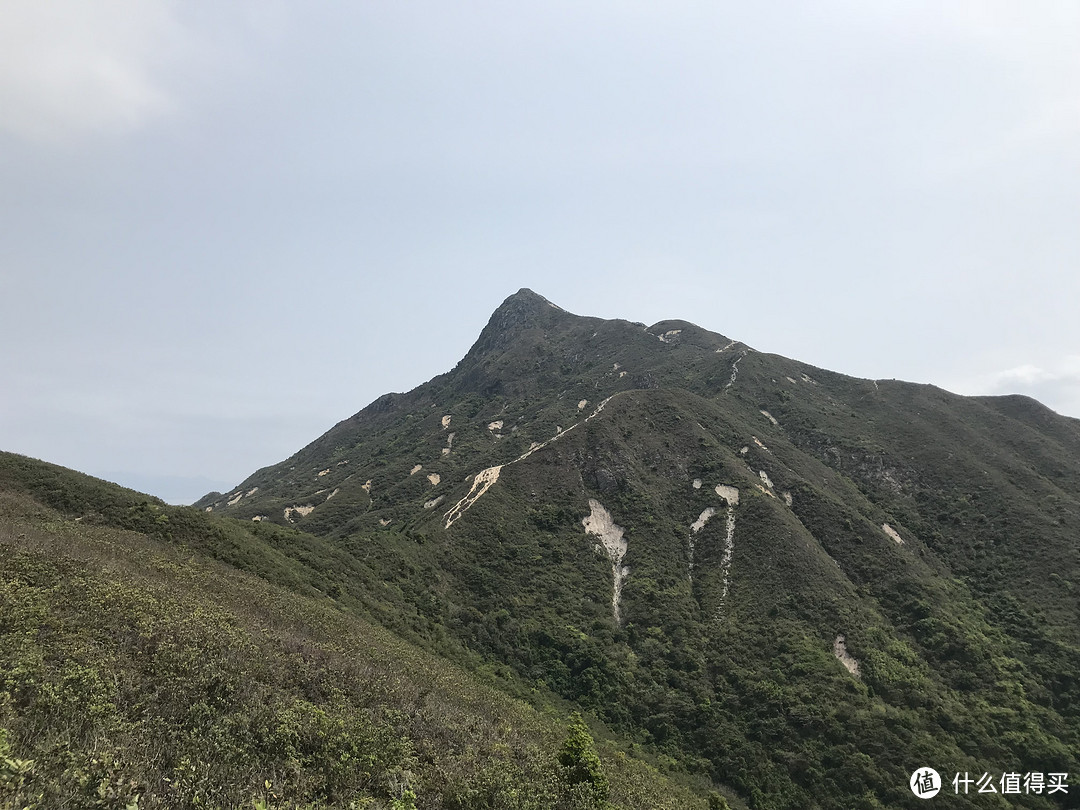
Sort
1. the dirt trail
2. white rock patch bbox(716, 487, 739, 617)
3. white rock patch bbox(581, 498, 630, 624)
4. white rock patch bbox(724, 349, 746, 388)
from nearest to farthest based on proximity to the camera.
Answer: white rock patch bbox(716, 487, 739, 617) < white rock patch bbox(581, 498, 630, 624) < the dirt trail < white rock patch bbox(724, 349, 746, 388)

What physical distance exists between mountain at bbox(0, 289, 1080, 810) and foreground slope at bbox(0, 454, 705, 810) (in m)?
0.56

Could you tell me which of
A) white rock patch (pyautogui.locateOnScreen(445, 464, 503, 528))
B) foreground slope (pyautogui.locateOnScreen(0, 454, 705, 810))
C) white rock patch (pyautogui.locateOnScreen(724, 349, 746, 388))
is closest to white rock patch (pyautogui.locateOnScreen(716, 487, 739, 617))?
foreground slope (pyautogui.locateOnScreen(0, 454, 705, 810))

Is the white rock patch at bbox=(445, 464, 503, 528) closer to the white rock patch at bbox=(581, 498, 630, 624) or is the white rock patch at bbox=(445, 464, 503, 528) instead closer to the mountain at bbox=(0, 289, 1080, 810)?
the mountain at bbox=(0, 289, 1080, 810)

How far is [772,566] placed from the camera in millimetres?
66500

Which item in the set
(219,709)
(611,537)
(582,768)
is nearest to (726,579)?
(611,537)

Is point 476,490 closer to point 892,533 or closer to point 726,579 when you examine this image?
point 726,579

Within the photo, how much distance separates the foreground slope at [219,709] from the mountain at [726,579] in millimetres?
565

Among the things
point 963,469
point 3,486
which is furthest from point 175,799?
point 963,469

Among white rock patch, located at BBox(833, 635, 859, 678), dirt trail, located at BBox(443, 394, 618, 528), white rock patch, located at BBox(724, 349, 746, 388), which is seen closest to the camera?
white rock patch, located at BBox(833, 635, 859, 678)

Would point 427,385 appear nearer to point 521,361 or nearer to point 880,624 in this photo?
point 521,361

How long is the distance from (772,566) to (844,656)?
1351 centimetres

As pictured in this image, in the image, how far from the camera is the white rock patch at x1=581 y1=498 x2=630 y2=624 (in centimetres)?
7121

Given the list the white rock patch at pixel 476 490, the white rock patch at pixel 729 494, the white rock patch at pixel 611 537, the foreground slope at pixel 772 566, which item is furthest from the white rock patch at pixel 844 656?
the white rock patch at pixel 476 490

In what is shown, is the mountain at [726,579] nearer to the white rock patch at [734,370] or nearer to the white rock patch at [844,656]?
the white rock patch at [844,656]
